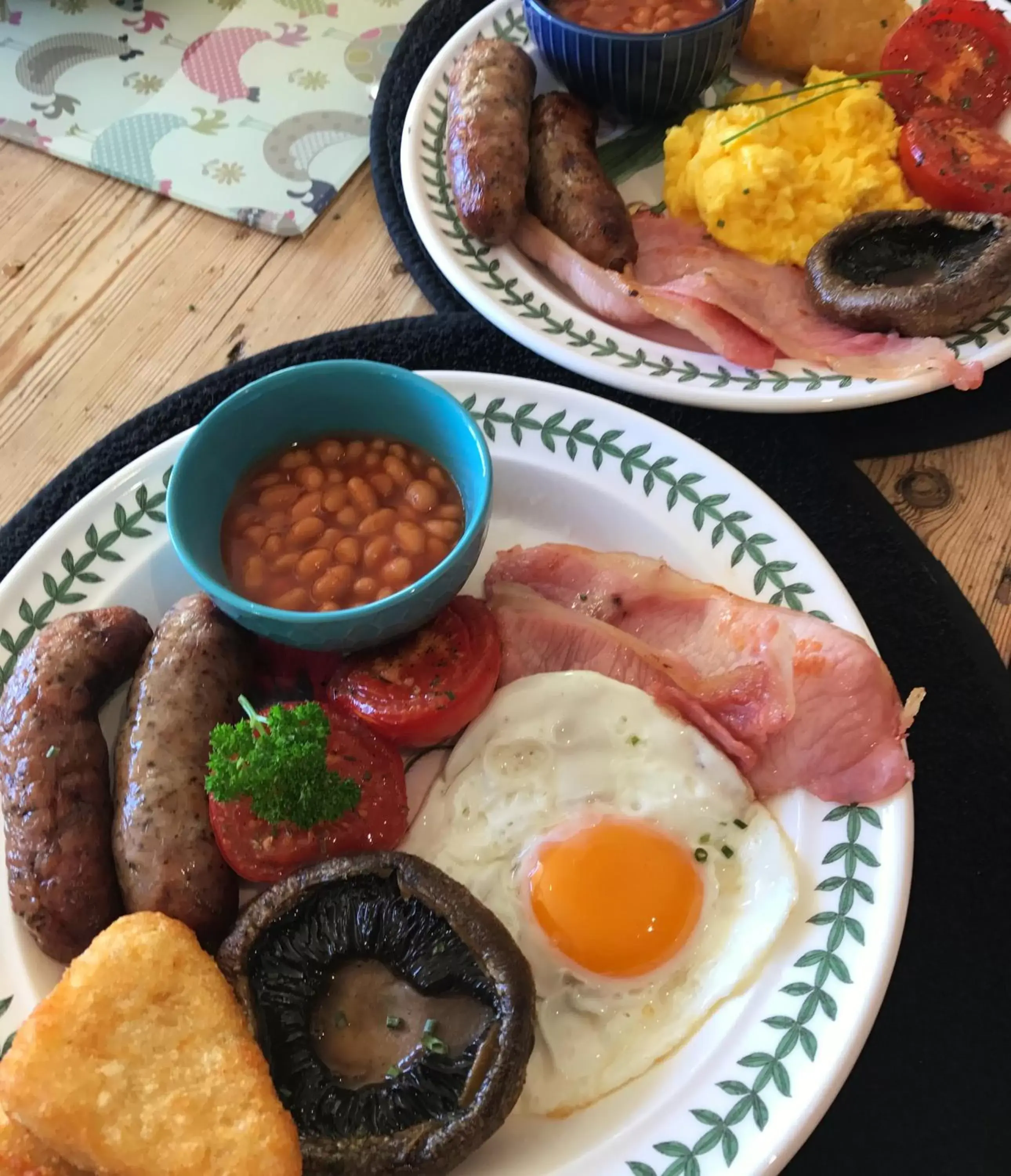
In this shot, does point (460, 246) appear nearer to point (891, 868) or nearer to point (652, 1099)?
point (891, 868)

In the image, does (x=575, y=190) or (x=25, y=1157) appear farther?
(x=575, y=190)

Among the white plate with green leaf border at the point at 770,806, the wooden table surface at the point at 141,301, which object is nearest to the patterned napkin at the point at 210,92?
the wooden table surface at the point at 141,301

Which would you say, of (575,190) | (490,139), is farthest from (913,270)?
(490,139)

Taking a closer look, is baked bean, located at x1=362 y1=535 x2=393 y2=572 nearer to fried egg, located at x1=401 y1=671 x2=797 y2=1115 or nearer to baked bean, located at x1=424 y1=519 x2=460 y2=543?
baked bean, located at x1=424 y1=519 x2=460 y2=543

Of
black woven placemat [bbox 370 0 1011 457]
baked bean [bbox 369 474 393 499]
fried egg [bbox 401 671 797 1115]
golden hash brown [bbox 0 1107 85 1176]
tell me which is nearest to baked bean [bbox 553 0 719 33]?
black woven placemat [bbox 370 0 1011 457]

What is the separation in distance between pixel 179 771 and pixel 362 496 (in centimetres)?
58

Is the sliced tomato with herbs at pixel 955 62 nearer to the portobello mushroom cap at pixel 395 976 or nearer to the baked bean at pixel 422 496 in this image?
the baked bean at pixel 422 496

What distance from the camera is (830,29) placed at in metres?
2.53

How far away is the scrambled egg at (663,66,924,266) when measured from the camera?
7.52 feet

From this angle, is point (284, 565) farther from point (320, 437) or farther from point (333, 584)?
point (320, 437)

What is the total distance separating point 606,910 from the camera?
1525 millimetres

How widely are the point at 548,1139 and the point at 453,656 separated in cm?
75

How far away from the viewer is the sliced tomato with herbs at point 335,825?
4.90ft

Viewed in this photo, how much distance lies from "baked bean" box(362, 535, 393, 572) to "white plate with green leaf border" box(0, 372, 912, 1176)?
278 millimetres
